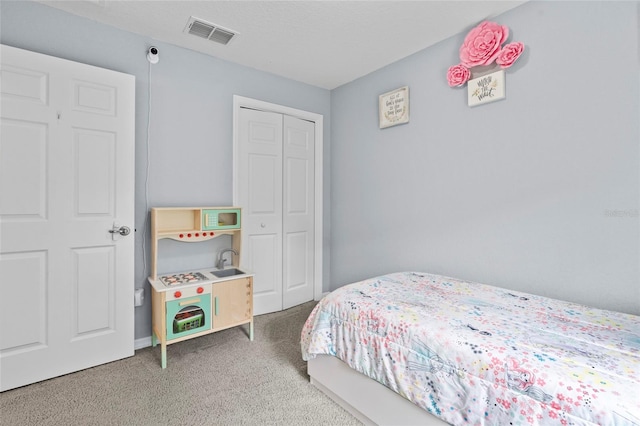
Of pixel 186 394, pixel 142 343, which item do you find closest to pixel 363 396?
pixel 186 394

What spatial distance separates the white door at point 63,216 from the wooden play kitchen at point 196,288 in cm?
23

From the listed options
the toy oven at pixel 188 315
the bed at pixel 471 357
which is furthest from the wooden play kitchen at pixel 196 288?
the bed at pixel 471 357

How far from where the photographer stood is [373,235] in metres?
3.18

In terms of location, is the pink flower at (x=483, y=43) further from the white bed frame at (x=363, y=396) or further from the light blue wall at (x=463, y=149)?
the white bed frame at (x=363, y=396)

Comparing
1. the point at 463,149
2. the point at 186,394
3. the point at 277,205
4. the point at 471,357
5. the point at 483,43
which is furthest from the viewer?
the point at 277,205

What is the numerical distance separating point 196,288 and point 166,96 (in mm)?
1623

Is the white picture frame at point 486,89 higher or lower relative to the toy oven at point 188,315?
higher

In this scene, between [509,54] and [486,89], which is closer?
[509,54]

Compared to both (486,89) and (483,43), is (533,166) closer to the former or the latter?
(486,89)

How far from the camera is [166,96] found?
2.61 metres

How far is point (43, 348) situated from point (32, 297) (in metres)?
0.34

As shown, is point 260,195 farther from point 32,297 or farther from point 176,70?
point 32,297

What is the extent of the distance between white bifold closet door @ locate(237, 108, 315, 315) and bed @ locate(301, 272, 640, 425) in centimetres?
139

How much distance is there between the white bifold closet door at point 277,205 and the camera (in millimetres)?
3109
